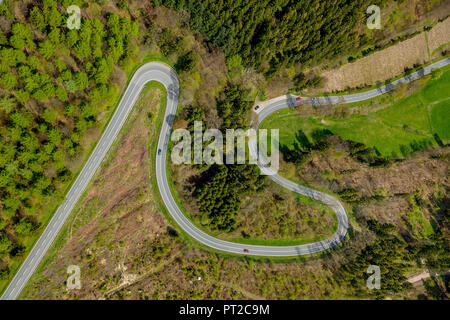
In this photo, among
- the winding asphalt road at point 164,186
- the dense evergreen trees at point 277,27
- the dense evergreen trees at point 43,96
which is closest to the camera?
the dense evergreen trees at point 43,96

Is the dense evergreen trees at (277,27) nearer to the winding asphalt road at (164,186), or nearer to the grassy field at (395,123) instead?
the winding asphalt road at (164,186)

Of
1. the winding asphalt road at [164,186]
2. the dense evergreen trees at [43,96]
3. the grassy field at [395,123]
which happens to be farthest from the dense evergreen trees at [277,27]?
the dense evergreen trees at [43,96]

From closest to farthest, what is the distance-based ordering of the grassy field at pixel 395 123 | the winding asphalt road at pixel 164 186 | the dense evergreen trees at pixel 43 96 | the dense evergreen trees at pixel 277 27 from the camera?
the dense evergreen trees at pixel 43 96, the winding asphalt road at pixel 164 186, the dense evergreen trees at pixel 277 27, the grassy field at pixel 395 123

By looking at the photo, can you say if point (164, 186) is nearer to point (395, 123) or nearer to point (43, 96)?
point (43, 96)

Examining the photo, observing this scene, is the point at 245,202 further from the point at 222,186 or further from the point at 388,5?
the point at 388,5

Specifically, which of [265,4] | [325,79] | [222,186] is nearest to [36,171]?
[222,186]

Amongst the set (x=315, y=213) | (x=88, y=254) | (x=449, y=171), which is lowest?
(x=88, y=254)

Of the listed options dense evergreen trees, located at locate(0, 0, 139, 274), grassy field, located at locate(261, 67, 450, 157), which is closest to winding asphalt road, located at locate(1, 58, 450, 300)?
dense evergreen trees, located at locate(0, 0, 139, 274)

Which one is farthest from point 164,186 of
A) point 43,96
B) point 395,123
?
point 395,123
